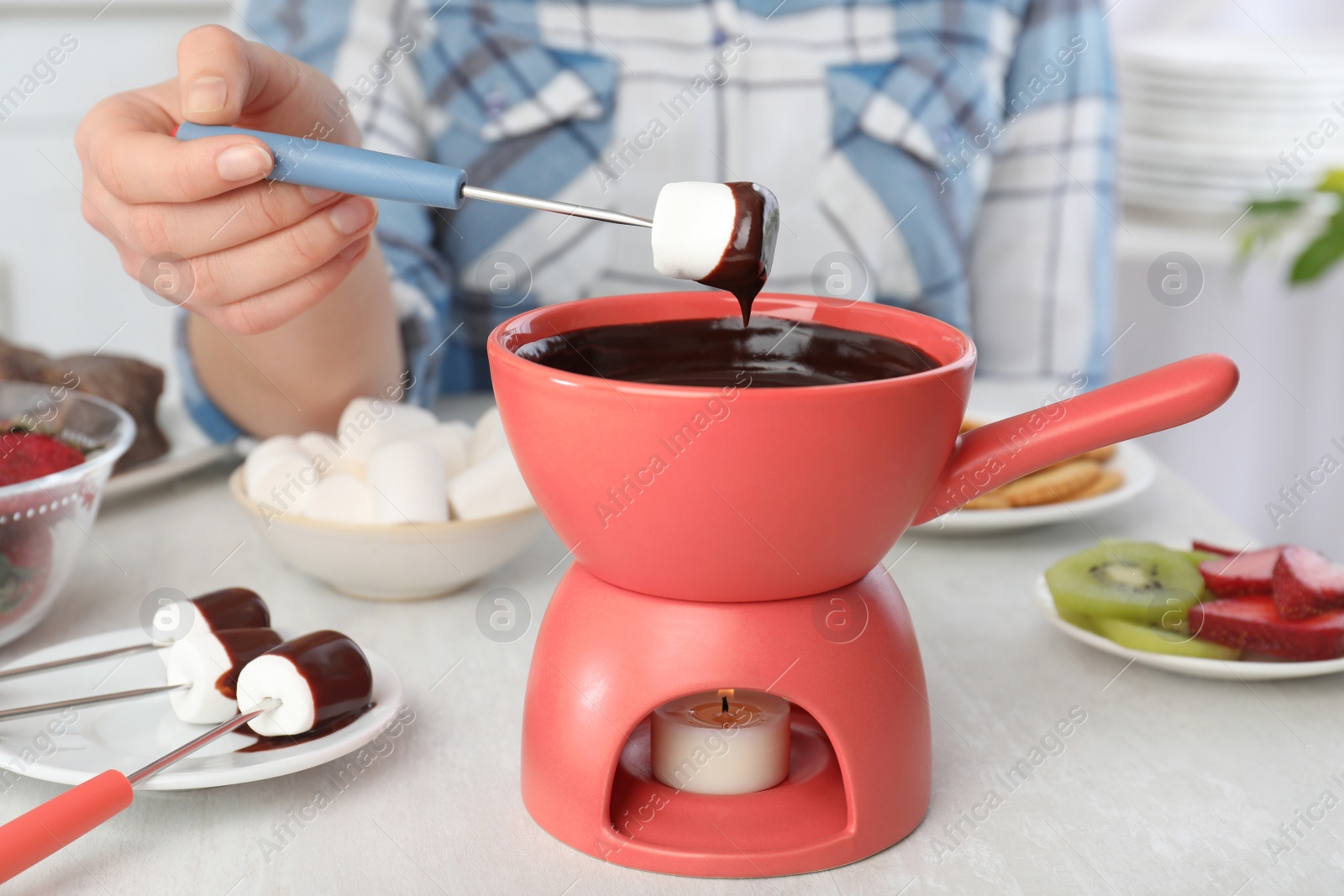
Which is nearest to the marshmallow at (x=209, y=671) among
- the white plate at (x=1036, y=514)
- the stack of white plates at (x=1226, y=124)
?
the white plate at (x=1036, y=514)

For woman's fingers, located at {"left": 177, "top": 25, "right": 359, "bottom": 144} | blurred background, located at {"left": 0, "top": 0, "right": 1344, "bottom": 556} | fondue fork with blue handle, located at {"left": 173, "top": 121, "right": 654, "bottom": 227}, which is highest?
woman's fingers, located at {"left": 177, "top": 25, "right": 359, "bottom": 144}

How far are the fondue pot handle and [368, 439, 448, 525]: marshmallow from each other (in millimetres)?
364

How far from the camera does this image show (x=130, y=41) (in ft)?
7.41

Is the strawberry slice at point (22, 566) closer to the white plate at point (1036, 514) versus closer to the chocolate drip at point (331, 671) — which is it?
the chocolate drip at point (331, 671)

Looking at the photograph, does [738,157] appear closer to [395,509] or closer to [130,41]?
[395,509]

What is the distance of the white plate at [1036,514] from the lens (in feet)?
2.90

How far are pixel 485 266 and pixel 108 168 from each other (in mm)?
848

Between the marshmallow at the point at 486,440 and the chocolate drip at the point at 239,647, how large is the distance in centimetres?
24

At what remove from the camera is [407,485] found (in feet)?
2.53

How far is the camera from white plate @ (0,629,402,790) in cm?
55

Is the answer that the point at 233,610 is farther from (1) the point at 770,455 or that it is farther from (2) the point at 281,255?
(1) the point at 770,455

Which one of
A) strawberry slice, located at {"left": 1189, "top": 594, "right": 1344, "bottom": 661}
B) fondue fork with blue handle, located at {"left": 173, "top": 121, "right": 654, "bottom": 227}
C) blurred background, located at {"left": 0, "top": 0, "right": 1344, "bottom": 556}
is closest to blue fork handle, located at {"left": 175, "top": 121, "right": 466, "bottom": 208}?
fondue fork with blue handle, located at {"left": 173, "top": 121, "right": 654, "bottom": 227}

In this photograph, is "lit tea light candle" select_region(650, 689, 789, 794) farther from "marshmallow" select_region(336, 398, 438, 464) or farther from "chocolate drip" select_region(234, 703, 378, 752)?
"marshmallow" select_region(336, 398, 438, 464)

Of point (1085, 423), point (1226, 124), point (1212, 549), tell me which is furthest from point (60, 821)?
point (1226, 124)
